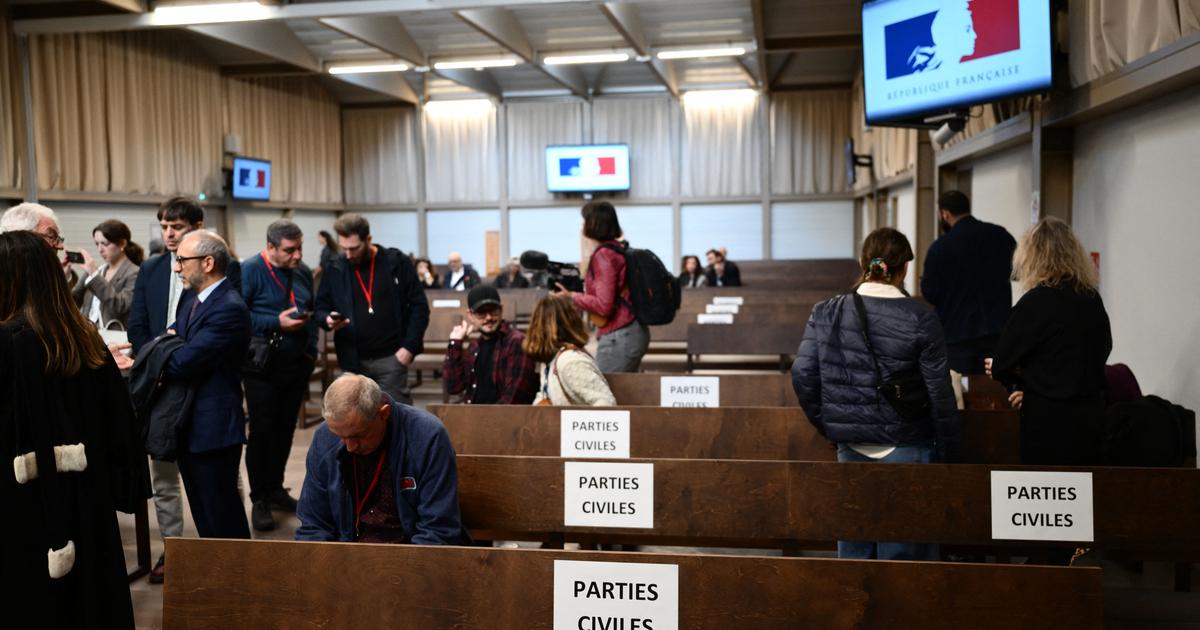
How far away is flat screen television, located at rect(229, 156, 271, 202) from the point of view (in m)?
15.4

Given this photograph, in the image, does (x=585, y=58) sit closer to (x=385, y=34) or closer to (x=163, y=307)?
(x=385, y=34)

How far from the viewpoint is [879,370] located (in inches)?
118

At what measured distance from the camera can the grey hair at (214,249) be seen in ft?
11.4

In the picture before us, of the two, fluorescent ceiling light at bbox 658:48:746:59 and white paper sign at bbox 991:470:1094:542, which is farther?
fluorescent ceiling light at bbox 658:48:746:59

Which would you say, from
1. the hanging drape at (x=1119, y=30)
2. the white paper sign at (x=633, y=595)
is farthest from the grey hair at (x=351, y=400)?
the hanging drape at (x=1119, y=30)

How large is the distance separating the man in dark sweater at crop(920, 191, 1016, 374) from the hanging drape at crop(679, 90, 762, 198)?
1424 centimetres

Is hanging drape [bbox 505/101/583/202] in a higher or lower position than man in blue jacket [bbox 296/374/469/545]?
higher

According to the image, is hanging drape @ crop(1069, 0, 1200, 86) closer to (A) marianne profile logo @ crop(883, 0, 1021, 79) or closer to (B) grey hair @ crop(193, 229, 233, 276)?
(A) marianne profile logo @ crop(883, 0, 1021, 79)

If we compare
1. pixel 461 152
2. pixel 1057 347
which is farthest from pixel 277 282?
pixel 461 152

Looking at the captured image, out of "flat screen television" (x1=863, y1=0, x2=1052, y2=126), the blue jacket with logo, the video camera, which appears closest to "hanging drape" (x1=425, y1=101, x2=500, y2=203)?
"flat screen television" (x1=863, y1=0, x2=1052, y2=126)

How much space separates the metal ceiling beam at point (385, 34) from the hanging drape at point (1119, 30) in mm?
9632

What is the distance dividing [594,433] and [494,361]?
3.00ft

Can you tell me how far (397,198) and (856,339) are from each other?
18.0 metres

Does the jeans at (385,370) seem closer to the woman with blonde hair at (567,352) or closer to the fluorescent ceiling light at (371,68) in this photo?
the woman with blonde hair at (567,352)
